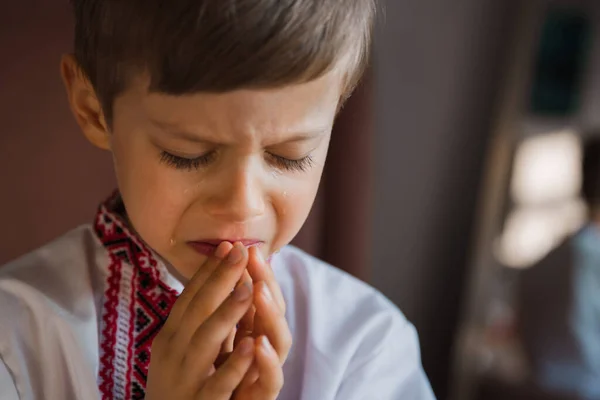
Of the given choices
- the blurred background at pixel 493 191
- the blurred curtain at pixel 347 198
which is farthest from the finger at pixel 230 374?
the blurred background at pixel 493 191

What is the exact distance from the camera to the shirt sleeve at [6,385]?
24.8 inches

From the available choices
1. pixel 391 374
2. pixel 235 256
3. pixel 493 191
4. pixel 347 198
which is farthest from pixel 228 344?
pixel 493 191

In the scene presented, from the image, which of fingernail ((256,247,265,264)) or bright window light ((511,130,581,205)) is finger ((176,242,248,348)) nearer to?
fingernail ((256,247,265,264))

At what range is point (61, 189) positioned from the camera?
89 centimetres

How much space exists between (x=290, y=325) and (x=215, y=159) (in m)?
0.30

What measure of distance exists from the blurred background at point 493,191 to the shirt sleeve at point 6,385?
93 centimetres

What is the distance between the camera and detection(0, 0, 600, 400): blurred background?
1524 mm

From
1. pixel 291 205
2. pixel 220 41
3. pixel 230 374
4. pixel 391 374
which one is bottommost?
pixel 391 374

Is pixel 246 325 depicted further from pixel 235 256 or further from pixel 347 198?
pixel 347 198

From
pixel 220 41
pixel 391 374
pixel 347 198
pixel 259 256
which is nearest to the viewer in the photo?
pixel 220 41

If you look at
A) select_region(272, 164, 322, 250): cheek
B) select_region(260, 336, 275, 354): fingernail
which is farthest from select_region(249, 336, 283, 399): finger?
select_region(272, 164, 322, 250): cheek

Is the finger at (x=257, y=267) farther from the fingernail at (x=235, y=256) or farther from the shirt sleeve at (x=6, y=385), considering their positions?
the shirt sleeve at (x=6, y=385)

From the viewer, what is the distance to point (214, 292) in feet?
1.88

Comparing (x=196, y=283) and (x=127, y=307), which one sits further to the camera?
(x=127, y=307)
